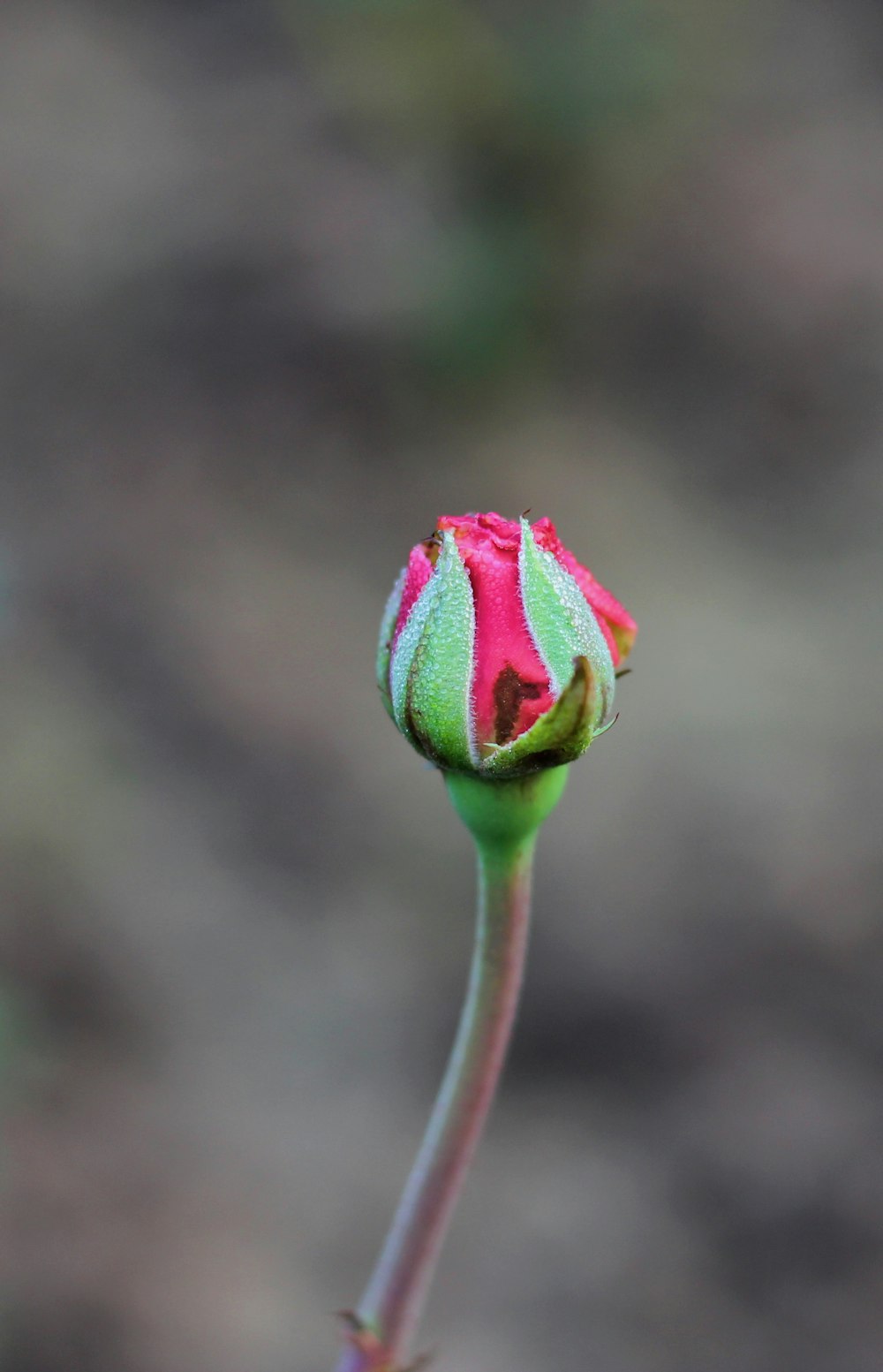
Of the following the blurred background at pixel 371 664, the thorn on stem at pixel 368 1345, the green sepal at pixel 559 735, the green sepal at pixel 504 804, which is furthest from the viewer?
the blurred background at pixel 371 664

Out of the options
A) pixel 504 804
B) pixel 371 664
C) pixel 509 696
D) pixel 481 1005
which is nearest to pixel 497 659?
pixel 509 696

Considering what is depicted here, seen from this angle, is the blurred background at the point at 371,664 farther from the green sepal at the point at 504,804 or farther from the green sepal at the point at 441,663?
the green sepal at the point at 441,663

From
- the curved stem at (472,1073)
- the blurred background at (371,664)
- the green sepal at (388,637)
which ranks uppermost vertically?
the blurred background at (371,664)

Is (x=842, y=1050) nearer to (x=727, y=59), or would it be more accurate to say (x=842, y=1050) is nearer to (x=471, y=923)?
(x=471, y=923)

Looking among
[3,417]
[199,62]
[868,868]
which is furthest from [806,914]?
[199,62]

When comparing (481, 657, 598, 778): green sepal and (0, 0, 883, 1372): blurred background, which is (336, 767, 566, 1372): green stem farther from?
(0, 0, 883, 1372): blurred background

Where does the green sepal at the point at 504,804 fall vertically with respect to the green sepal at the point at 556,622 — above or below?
below

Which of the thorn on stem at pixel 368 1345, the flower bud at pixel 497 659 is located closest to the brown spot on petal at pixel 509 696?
the flower bud at pixel 497 659
